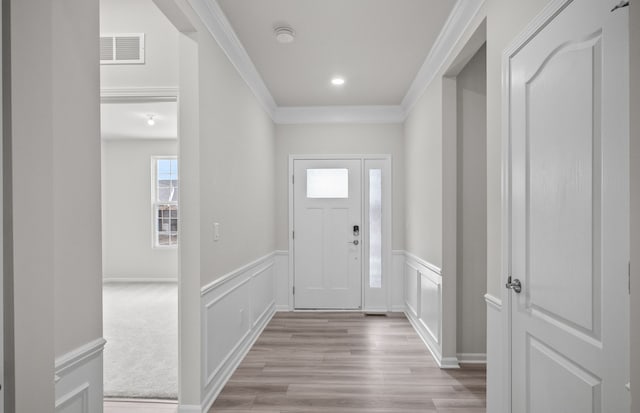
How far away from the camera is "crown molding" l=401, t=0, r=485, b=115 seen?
2491 millimetres

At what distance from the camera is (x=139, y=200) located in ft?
24.0

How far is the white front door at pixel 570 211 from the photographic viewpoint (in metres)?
1.17

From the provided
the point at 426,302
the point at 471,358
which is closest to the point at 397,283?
the point at 426,302

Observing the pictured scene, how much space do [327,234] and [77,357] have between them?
396 cm

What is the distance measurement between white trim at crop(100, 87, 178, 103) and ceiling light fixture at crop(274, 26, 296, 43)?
919 millimetres

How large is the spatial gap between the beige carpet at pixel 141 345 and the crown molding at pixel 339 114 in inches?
116

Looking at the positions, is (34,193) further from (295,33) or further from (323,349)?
(323,349)

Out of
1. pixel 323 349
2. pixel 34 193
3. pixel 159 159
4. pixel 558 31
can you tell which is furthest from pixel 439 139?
pixel 159 159

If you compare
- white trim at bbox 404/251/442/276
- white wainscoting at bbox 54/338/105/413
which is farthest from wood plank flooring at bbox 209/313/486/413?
white wainscoting at bbox 54/338/105/413

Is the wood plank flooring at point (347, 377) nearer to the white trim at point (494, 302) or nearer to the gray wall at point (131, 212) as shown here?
the white trim at point (494, 302)

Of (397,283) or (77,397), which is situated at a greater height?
(77,397)

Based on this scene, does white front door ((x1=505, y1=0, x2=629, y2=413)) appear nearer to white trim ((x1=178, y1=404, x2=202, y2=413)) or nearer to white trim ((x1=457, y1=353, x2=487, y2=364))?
white trim ((x1=457, y1=353, x2=487, y2=364))

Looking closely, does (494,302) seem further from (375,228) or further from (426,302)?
(375,228)

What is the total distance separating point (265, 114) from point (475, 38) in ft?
8.62
